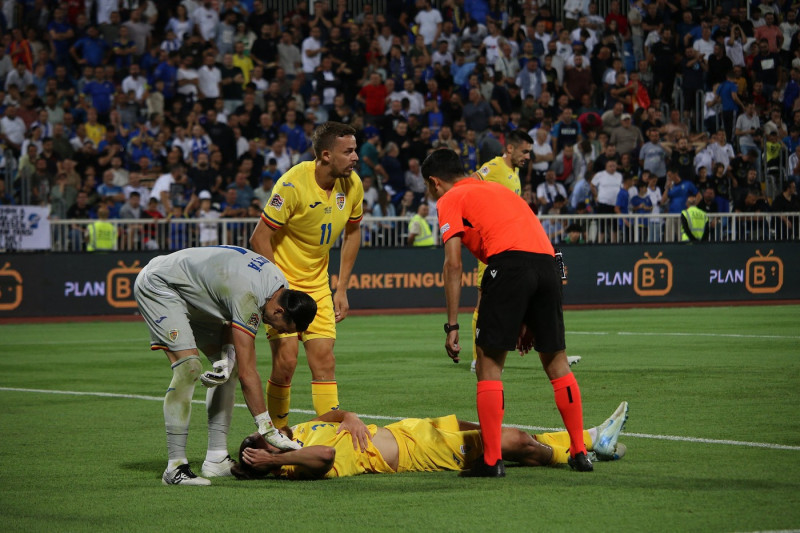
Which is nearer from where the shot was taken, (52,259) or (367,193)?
(52,259)

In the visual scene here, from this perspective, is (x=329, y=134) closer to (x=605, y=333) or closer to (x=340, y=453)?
(x=340, y=453)

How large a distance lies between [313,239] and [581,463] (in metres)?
2.88

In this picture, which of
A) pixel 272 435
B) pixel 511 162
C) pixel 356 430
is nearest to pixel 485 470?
pixel 356 430

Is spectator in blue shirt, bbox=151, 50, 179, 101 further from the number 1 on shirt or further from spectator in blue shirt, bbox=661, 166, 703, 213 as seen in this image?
the number 1 on shirt

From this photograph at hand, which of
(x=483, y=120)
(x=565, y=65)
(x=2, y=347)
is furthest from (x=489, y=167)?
(x=565, y=65)

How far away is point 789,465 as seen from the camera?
26.3 ft

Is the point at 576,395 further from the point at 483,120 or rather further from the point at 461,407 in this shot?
the point at 483,120

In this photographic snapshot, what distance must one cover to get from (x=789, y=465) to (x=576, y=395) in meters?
1.50

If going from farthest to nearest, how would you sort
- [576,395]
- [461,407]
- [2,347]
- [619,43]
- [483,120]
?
[619,43] < [483,120] < [2,347] < [461,407] < [576,395]

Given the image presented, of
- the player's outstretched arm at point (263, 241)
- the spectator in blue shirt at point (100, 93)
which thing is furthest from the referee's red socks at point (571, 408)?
the spectator in blue shirt at point (100, 93)

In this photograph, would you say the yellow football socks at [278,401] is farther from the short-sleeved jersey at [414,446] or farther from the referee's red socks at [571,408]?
the referee's red socks at [571,408]

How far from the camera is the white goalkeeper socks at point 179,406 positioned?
779cm

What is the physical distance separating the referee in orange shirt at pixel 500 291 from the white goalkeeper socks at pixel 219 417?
60.9 inches

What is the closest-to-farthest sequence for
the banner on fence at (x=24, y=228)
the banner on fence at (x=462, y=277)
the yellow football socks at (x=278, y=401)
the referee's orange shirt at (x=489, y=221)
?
the referee's orange shirt at (x=489, y=221)
the yellow football socks at (x=278, y=401)
the banner on fence at (x=24, y=228)
the banner on fence at (x=462, y=277)
